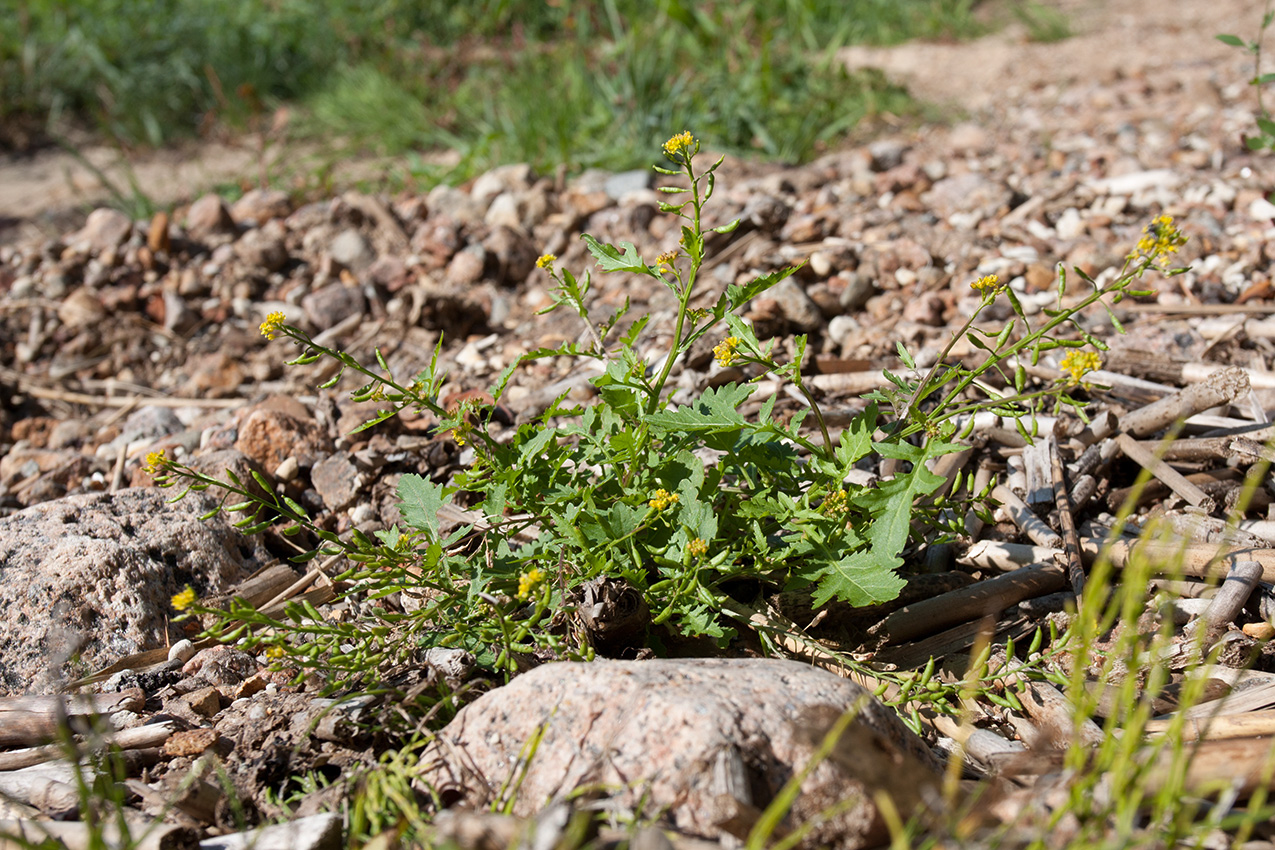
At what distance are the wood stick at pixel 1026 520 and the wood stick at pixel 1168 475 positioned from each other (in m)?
0.31

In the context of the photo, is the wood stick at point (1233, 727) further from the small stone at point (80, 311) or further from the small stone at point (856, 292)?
the small stone at point (80, 311)

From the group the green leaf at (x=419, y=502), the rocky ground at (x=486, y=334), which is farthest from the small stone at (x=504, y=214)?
the green leaf at (x=419, y=502)

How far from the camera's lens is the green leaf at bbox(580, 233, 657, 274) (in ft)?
6.38

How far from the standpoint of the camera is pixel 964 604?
2359 millimetres

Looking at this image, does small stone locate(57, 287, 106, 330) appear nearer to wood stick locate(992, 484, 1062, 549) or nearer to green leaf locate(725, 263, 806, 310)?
green leaf locate(725, 263, 806, 310)

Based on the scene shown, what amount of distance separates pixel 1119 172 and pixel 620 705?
3.99 meters

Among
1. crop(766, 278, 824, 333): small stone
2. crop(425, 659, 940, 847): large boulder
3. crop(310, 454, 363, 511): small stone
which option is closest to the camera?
crop(425, 659, 940, 847): large boulder

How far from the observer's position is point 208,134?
707 centimetres

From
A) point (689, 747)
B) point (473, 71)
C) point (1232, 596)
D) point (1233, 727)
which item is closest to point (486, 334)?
point (689, 747)

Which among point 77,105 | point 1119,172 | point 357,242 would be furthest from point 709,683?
point 77,105

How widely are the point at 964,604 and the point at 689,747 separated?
106cm

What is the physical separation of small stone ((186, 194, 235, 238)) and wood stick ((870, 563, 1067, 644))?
4.08 metres

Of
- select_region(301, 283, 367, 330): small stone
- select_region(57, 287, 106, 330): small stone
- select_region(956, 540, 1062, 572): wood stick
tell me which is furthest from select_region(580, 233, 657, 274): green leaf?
select_region(57, 287, 106, 330): small stone

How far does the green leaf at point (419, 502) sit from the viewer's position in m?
2.13
